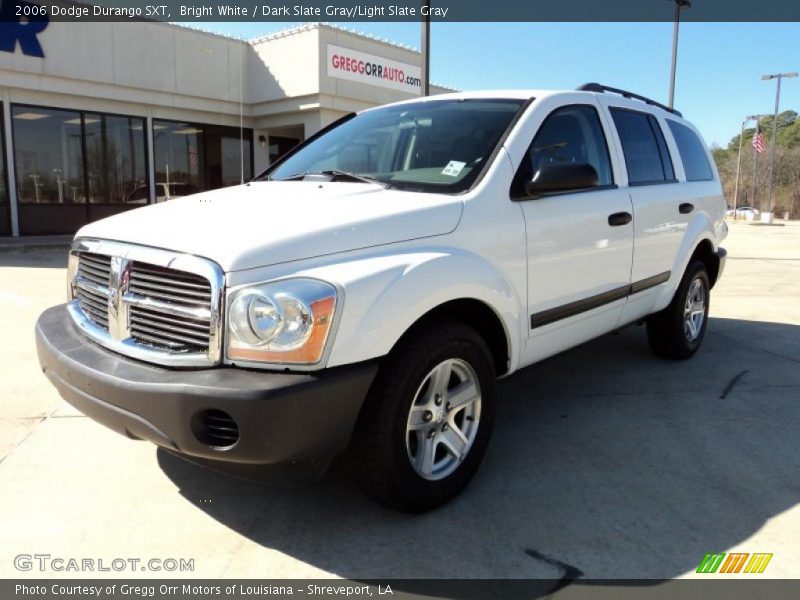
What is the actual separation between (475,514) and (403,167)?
1.76 meters

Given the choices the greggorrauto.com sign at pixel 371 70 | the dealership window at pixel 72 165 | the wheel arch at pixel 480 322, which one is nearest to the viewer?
the wheel arch at pixel 480 322

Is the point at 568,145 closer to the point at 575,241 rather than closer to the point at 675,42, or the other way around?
the point at 575,241

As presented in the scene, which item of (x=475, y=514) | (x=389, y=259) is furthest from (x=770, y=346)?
(x=389, y=259)

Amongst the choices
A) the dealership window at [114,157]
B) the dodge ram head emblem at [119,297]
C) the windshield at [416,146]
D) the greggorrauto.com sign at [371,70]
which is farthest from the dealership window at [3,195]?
the dodge ram head emblem at [119,297]

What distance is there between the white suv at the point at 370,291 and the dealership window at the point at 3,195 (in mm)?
12551

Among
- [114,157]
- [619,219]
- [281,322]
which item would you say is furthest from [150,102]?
[281,322]

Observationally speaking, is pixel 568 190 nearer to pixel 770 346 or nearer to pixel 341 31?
pixel 770 346

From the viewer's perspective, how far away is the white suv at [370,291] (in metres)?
2.26

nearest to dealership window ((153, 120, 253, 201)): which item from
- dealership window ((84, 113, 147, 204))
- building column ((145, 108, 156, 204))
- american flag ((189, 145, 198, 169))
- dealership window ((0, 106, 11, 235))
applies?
american flag ((189, 145, 198, 169))

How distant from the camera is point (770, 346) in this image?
5.74 meters

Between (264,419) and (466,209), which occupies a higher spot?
(466,209)

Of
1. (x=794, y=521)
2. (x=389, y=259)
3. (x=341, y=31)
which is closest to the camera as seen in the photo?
(x=389, y=259)

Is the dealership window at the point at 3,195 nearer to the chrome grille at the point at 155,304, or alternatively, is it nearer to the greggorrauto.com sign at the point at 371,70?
the greggorrauto.com sign at the point at 371,70

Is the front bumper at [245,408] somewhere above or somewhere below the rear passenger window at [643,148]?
below
